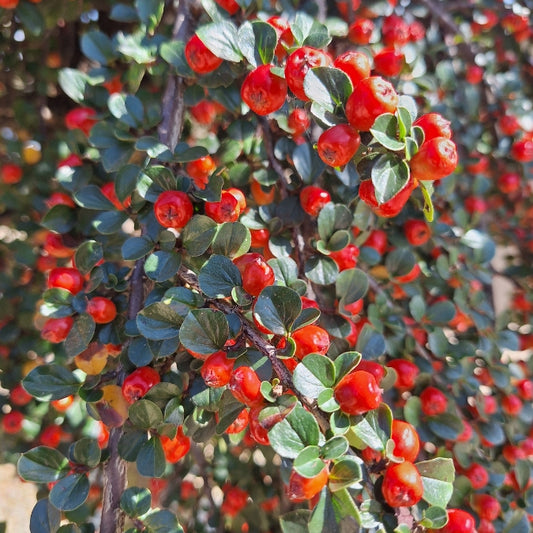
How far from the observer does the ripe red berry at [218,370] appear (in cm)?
57

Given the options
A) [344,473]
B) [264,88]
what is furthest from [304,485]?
[264,88]

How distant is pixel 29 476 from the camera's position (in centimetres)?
63

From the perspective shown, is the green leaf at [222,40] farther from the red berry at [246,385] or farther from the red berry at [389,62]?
the red berry at [246,385]

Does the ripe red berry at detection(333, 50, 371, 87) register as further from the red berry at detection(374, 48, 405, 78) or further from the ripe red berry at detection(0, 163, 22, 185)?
the ripe red berry at detection(0, 163, 22, 185)

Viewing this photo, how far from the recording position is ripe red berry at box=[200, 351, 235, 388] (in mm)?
566

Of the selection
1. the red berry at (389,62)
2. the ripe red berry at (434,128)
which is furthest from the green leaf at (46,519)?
the red berry at (389,62)

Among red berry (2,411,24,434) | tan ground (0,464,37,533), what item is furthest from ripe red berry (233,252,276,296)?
tan ground (0,464,37,533)

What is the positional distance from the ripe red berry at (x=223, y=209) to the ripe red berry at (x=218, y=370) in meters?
0.20

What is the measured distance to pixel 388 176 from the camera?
556 mm

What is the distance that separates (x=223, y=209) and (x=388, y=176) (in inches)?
9.3

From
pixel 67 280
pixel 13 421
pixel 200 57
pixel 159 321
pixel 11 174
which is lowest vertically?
pixel 13 421

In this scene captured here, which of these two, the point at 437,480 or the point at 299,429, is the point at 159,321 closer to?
the point at 299,429

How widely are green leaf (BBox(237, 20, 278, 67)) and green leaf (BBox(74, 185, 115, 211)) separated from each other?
312 mm

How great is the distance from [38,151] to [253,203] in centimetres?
82
